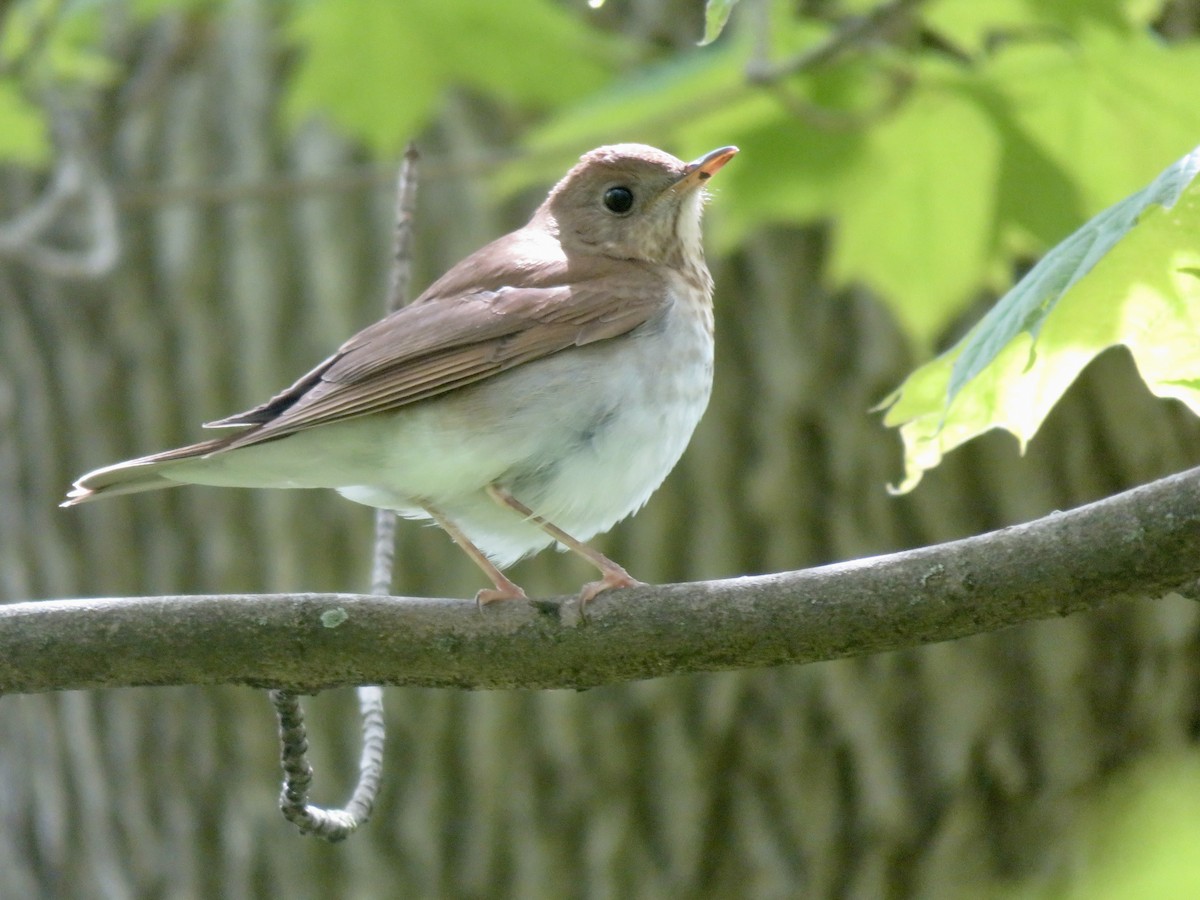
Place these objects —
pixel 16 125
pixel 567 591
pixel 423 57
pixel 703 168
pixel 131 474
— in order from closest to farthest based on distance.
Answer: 1. pixel 131 474
2. pixel 703 168
3. pixel 423 57
4. pixel 16 125
5. pixel 567 591

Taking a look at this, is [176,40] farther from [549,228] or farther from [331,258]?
[549,228]

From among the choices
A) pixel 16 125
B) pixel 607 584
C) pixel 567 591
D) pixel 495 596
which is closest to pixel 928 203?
pixel 607 584

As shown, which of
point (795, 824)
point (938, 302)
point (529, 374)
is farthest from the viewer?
point (795, 824)

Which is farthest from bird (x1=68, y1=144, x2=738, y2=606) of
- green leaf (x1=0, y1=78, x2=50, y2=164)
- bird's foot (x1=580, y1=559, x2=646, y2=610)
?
green leaf (x1=0, y1=78, x2=50, y2=164)

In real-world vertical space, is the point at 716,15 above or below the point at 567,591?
above

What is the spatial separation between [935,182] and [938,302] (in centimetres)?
32

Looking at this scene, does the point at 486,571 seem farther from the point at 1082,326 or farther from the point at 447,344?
the point at 1082,326

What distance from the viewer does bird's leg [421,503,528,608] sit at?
7.92 ft

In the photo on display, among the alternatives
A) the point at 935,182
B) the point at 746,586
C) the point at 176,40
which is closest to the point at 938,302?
the point at 935,182

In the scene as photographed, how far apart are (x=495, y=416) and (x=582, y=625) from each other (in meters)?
0.85

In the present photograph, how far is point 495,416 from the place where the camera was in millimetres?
3006

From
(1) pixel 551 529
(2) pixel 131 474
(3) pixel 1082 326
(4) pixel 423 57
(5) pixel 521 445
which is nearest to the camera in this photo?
(3) pixel 1082 326

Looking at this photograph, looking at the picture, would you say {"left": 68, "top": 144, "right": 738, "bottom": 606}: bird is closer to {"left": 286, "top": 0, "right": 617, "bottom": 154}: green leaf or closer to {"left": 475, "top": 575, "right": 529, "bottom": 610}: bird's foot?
{"left": 475, "top": 575, "right": 529, "bottom": 610}: bird's foot

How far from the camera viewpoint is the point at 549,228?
12.6ft
